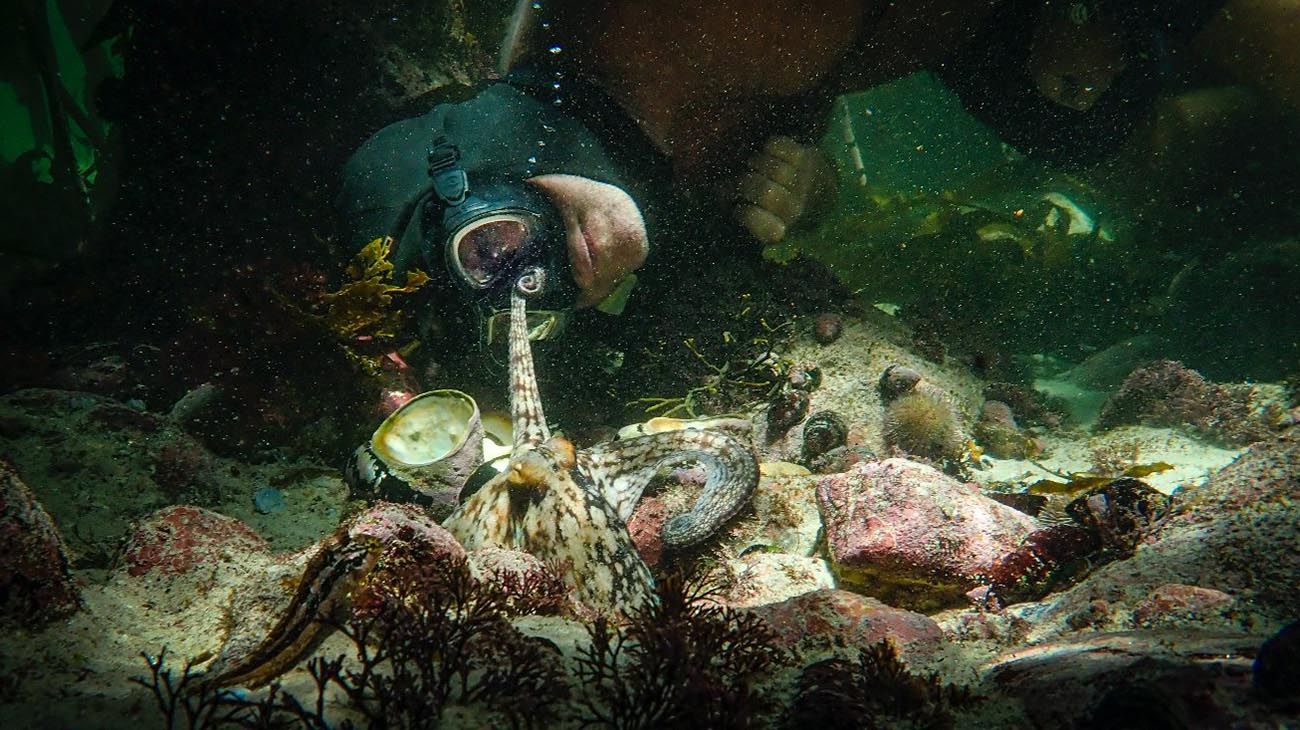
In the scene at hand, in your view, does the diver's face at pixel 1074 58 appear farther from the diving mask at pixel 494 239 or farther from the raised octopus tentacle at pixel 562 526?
the raised octopus tentacle at pixel 562 526

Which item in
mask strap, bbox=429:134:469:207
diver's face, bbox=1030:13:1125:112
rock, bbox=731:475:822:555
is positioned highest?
diver's face, bbox=1030:13:1125:112

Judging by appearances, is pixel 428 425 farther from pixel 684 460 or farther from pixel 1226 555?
pixel 1226 555

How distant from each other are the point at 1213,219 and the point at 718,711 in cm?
1335

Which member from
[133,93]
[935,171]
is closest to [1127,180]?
[133,93]

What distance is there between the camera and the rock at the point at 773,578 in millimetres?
3479

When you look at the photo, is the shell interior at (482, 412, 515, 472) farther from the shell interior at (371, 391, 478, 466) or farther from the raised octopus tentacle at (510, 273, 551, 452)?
the raised octopus tentacle at (510, 273, 551, 452)

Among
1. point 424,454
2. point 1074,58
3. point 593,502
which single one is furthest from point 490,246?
point 1074,58

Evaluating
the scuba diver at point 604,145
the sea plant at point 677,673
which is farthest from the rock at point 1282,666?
the scuba diver at point 604,145

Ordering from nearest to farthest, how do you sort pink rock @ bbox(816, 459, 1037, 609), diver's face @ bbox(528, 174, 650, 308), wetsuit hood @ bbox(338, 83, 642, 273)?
pink rock @ bbox(816, 459, 1037, 609) → diver's face @ bbox(528, 174, 650, 308) → wetsuit hood @ bbox(338, 83, 642, 273)

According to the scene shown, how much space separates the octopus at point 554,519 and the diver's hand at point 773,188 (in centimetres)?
357

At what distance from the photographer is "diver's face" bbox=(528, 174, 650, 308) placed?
5.51 m

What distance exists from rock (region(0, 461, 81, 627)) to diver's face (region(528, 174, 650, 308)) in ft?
13.4

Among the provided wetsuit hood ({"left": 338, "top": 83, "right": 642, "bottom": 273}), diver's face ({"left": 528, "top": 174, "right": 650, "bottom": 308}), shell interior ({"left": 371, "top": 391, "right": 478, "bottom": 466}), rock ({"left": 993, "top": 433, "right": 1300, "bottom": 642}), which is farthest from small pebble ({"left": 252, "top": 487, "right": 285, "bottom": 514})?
rock ({"left": 993, "top": 433, "right": 1300, "bottom": 642})

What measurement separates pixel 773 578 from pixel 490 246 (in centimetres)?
395
